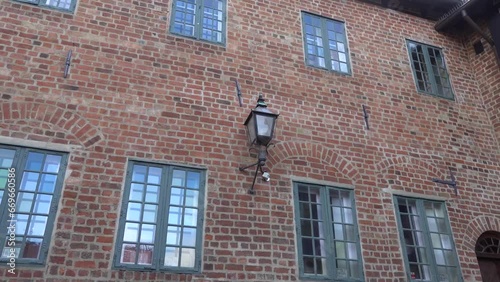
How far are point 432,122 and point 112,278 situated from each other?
6.49 m

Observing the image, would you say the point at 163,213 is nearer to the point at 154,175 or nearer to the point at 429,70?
the point at 154,175

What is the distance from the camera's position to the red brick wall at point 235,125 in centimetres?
566

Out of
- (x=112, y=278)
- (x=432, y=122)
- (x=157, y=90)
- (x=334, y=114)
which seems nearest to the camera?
(x=112, y=278)

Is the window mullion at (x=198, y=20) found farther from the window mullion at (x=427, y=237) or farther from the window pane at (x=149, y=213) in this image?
the window mullion at (x=427, y=237)

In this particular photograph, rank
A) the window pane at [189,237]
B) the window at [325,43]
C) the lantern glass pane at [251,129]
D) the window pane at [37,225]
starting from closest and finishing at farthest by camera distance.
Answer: the window pane at [37,225]
the window pane at [189,237]
the lantern glass pane at [251,129]
the window at [325,43]

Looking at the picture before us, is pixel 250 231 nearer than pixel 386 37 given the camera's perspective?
Yes

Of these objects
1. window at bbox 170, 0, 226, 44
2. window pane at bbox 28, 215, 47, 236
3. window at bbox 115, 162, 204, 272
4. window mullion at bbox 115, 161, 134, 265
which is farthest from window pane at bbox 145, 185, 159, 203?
window at bbox 170, 0, 226, 44

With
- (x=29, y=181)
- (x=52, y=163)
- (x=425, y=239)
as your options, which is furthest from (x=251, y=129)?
(x=425, y=239)

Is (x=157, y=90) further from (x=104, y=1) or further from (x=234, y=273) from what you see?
(x=234, y=273)

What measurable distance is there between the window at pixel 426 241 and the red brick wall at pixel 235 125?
0.19 meters

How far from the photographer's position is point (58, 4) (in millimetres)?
6672

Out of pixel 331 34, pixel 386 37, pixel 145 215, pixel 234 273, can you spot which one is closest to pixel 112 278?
pixel 145 215

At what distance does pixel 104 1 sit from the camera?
22.7 feet

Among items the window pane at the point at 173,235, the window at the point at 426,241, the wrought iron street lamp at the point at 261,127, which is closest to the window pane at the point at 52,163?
the window pane at the point at 173,235
